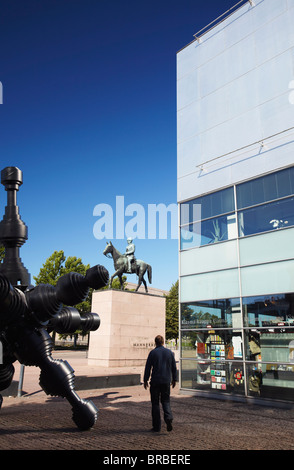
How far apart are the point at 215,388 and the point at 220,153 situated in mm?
8006

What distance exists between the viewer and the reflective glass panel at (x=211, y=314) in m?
12.1

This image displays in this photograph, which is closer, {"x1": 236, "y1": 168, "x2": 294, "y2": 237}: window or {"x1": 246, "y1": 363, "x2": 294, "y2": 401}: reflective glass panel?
{"x1": 246, "y1": 363, "x2": 294, "y2": 401}: reflective glass panel

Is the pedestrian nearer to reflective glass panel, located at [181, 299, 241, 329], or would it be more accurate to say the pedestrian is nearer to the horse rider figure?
reflective glass panel, located at [181, 299, 241, 329]

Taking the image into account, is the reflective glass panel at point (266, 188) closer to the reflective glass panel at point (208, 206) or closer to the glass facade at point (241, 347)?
the reflective glass panel at point (208, 206)

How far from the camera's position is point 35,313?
242 inches

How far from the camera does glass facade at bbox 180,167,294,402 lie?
10.9 metres

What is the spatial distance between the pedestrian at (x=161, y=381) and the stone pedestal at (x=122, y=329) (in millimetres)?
14289

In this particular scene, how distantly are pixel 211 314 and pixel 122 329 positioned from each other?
32.8 ft

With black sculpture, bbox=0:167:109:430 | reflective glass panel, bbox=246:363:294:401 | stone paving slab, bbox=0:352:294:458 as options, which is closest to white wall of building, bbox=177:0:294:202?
reflective glass panel, bbox=246:363:294:401

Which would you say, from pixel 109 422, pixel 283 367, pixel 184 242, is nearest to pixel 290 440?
pixel 109 422

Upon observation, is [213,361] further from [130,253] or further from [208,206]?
[130,253]

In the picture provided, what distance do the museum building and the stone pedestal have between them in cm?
846

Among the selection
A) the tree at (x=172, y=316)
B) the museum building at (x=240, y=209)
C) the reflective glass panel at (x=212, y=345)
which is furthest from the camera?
the tree at (x=172, y=316)

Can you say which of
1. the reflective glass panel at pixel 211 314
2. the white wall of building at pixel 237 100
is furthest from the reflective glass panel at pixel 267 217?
the reflective glass panel at pixel 211 314
